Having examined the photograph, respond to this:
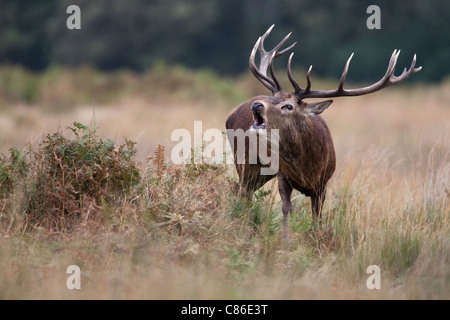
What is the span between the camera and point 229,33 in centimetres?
3775

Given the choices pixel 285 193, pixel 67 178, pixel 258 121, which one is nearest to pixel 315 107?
pixel 258 121

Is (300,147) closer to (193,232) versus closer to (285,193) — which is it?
(285,193)

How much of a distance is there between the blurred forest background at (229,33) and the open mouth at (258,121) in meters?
28.3

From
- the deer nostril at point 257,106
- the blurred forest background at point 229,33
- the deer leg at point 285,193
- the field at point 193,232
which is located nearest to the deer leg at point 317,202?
the field at point 193,232

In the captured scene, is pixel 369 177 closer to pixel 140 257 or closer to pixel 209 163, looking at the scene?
pixel 209 163

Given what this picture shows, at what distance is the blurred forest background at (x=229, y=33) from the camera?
3531cm

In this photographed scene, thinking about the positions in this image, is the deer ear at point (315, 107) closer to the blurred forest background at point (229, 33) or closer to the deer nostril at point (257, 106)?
the deer nostril at point (257, 106)

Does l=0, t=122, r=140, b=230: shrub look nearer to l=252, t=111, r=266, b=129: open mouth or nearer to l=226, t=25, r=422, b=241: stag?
l=252, t=111, r=266, b=129: open mouth

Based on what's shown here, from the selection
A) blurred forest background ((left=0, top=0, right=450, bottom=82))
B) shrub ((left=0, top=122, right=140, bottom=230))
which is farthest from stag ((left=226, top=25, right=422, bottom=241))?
blurred forest background ((left=0, top=0, right=450, bottom=82))

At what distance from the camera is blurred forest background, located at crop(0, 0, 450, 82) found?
35.3 metres

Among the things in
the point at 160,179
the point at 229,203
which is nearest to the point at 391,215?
the point at 229,203

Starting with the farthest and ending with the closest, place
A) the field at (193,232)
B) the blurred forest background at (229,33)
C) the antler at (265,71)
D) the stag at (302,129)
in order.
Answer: the blurred forest background at (229,33) < the antler at (265,71) < the stag at (302,129) < the field at (193,232)

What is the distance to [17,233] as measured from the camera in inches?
252
